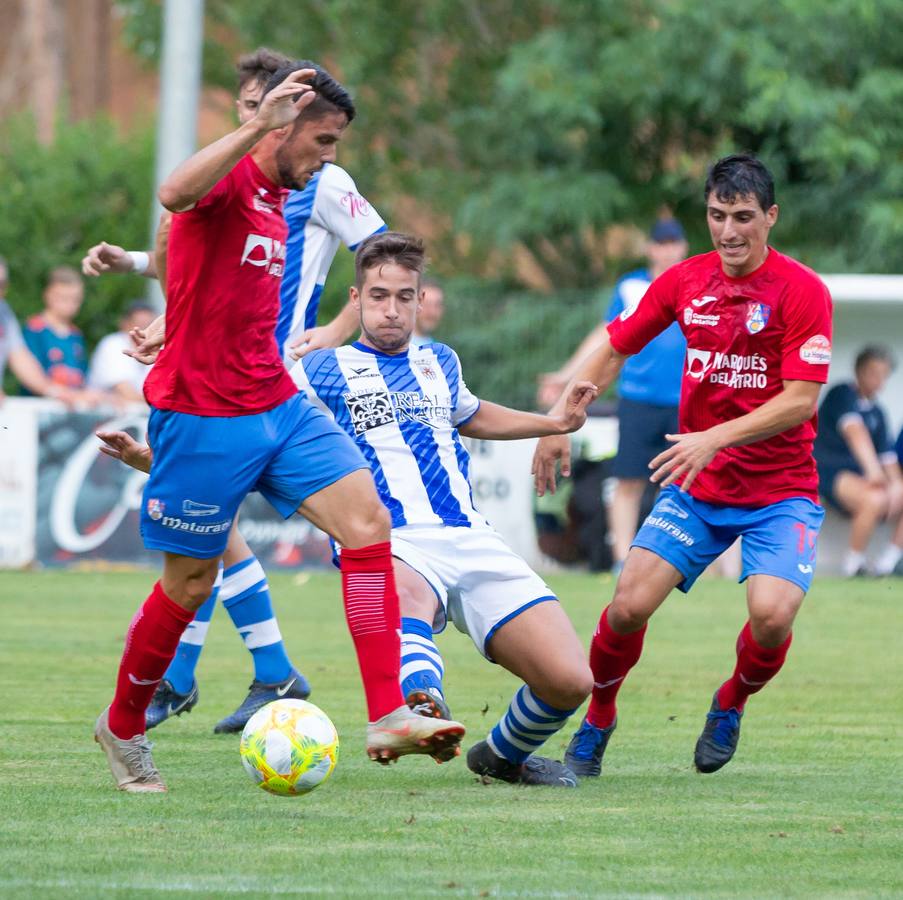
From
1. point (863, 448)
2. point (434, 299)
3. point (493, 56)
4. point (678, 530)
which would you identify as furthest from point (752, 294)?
point (493, 56)

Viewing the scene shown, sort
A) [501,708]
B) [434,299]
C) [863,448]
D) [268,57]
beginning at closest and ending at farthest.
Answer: [268,57], [501,708], [434,299], [863,448]

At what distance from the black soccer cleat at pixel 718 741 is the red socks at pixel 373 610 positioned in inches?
56.8

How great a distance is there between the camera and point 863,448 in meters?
16.0

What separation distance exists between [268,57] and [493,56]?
23.2 m

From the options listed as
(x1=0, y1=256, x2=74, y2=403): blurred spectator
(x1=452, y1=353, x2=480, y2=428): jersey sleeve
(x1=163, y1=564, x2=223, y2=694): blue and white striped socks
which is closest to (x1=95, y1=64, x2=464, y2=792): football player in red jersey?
(x1=452, y1=353, x2=480, y2=428): jersey sleeve

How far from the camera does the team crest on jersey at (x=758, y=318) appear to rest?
21.7ft

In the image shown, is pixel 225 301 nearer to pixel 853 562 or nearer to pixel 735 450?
pixel 735 450

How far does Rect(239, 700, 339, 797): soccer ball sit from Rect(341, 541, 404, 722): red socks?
20 centimetres

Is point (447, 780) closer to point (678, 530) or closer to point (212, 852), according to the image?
point (678, 530)

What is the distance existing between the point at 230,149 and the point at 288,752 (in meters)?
1.75

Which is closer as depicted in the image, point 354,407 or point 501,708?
point 354,407

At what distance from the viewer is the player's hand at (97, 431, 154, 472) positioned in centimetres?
601

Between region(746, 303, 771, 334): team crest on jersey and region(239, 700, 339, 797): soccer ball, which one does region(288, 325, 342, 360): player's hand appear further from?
region(239, 700, 339, 797): soccer ball

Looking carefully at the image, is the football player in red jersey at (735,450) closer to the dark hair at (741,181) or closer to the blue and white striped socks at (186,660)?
the dark hair at (741,181)
